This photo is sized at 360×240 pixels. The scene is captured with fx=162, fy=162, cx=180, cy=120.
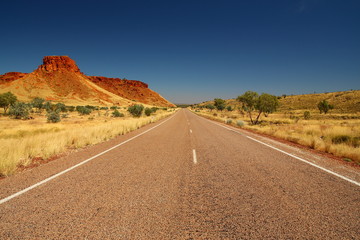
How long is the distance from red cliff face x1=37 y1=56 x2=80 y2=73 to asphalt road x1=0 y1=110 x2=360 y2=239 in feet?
388

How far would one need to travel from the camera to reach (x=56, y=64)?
97.6 meters

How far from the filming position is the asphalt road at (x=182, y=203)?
93.1 inches

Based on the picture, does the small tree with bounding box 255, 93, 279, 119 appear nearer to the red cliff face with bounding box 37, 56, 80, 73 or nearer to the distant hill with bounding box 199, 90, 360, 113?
the distant hill with bounding box 199, 90, 360, 113

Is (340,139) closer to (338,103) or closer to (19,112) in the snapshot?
(19,112)

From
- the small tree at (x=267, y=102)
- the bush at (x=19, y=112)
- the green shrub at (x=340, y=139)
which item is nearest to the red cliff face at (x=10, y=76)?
the bush at (x=19, y=112)

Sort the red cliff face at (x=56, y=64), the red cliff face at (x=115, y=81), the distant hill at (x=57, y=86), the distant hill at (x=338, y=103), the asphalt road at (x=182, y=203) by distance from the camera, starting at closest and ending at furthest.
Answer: the asphalt road at (x=182, y=203) → the distant hill at (x=338, y=103) → the distant hill at (x=57, y=86) → the red cliff face at (x=56, y=64) → the red cliff face at (x=115, y=81)

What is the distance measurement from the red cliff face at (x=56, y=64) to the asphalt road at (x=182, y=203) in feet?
388

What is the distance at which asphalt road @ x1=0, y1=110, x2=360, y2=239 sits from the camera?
7.76ft

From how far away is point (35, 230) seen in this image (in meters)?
2.36

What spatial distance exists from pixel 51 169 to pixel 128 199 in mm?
3371

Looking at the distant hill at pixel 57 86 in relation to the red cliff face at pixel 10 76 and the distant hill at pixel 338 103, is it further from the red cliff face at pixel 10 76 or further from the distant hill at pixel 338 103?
the distant hill at pixel 338 103

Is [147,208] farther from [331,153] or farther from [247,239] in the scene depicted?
[331,153]

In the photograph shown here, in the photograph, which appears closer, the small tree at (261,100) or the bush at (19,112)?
the small tree at (261,100)

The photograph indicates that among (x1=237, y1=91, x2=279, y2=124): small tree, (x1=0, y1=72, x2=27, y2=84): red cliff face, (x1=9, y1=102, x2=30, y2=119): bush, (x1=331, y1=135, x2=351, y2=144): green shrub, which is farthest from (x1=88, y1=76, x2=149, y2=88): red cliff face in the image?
(x1=331, y1=135, x2=351, y2=144): green shrub
